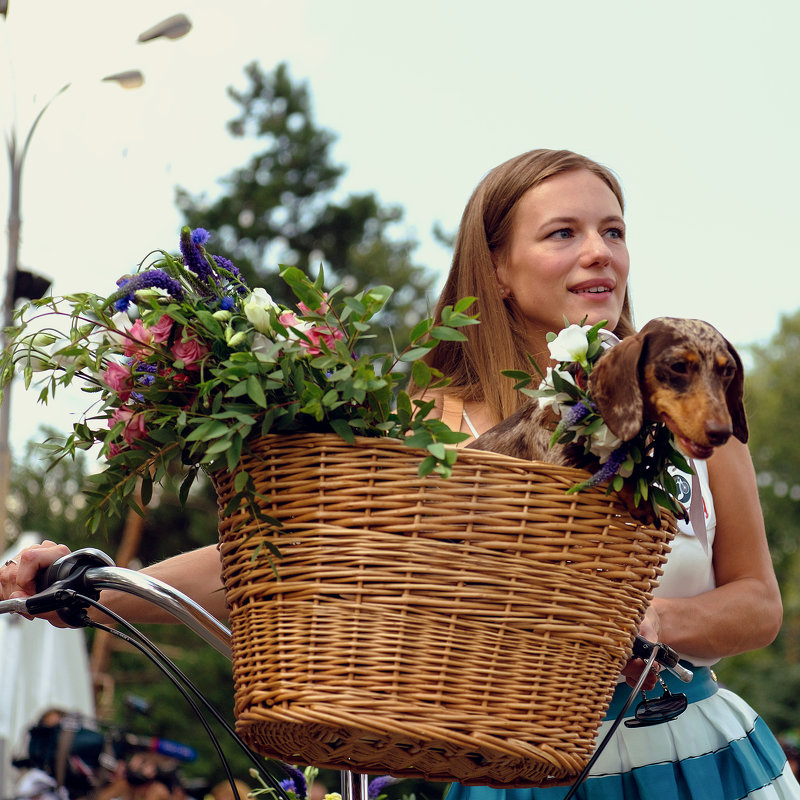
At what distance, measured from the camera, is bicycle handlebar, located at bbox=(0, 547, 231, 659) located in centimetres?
205

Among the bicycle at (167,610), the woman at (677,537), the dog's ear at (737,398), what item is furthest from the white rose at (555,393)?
the woman at (677,537)

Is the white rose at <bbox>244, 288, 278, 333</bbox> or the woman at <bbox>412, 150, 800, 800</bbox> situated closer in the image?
the white rose at <bbox>244, 288, 278, 333</bbox>

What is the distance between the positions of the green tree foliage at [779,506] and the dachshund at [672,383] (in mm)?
27384

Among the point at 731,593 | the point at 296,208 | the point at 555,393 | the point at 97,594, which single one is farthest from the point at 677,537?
the point at 296,208

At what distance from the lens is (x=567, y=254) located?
284cm

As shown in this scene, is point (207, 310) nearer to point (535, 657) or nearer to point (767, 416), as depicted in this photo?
point (535, 657)

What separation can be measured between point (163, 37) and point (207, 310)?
29.1ft

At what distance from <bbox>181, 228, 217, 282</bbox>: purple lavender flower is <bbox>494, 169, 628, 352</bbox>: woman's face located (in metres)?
1.16

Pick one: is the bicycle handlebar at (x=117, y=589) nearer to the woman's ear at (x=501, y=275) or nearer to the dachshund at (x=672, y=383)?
the dachshund at (x=672, y=383)

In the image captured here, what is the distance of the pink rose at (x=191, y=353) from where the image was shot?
1.83 m

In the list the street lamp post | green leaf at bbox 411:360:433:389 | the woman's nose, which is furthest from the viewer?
the street lamp post

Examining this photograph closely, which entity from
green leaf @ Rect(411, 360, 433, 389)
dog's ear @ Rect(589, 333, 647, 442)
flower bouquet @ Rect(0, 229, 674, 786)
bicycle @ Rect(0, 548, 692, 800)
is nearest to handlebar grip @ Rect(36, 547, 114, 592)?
bicycle @ Rect(0, 548, 692, 800)

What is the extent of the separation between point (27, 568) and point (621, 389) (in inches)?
51.7

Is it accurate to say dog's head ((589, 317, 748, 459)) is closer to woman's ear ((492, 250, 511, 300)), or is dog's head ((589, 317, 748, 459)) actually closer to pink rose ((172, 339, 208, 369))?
pink rose ((172, 339, 208, 369))
